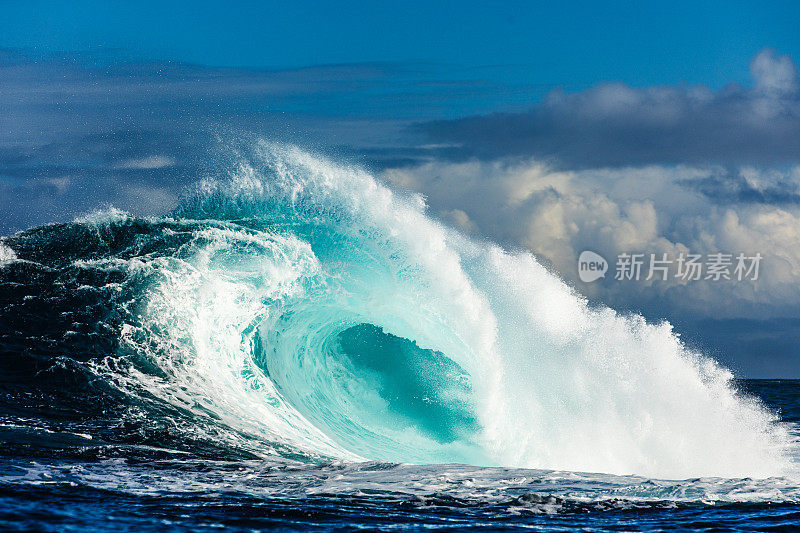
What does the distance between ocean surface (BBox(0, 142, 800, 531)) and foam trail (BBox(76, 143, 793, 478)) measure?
0.16 feet

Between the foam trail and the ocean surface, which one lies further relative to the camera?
the foam trail

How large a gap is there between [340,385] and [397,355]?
1.50 m

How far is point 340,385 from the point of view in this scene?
15.1 m

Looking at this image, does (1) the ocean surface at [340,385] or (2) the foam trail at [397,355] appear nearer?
(1) the ocean surface at [340,385]

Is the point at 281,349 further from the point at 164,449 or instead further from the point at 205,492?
the point at 205,492

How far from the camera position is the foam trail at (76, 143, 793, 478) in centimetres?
1288

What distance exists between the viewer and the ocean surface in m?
8.49

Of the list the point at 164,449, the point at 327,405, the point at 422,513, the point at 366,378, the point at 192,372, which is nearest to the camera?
the point at 422,513

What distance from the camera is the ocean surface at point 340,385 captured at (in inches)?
334

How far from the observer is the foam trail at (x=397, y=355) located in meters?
12.9

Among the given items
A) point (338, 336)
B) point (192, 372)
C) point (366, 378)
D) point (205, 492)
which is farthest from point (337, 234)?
point (205, 492)

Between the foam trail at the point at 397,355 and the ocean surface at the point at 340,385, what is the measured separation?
5 centimetres

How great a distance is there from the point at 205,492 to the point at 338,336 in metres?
A: 7.79

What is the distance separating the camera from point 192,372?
12.9 metres
